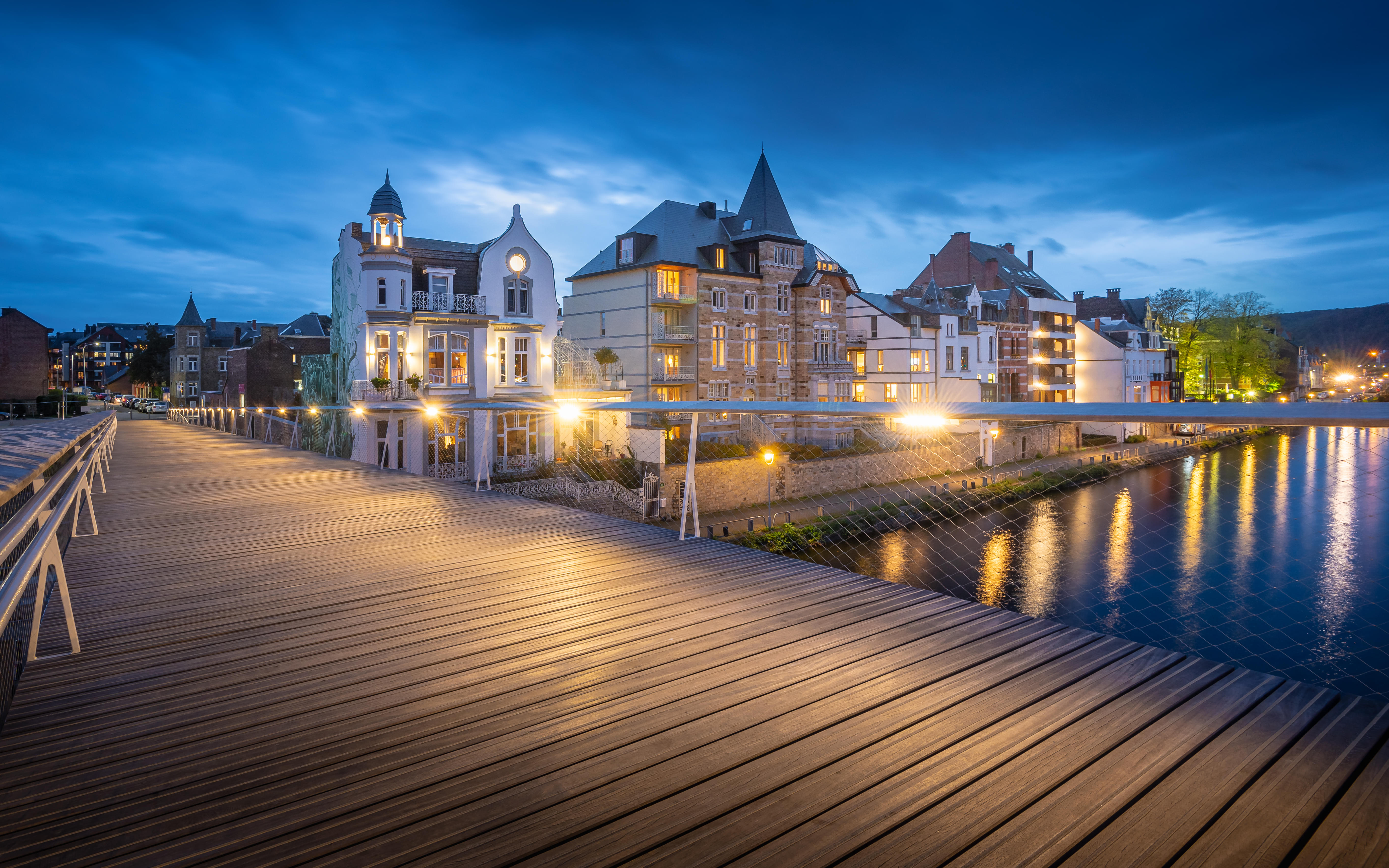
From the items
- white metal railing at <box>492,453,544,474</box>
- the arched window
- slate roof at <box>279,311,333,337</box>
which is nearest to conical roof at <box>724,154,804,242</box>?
the arched window

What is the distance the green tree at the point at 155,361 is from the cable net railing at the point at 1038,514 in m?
63.4

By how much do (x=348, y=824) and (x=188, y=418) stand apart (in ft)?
164

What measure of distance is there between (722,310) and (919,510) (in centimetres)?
1721

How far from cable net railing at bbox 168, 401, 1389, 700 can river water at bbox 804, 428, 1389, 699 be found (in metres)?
0.10

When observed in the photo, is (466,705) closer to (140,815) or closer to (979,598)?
(140,815)

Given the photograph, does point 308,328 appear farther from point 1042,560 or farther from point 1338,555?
point 1338,555

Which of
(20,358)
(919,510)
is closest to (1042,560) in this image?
(919,510)

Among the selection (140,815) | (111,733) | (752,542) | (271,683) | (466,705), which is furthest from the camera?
(752,542)

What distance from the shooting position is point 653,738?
2.88 m

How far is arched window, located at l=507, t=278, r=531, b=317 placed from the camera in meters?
29.1

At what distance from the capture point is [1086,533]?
2823 cm

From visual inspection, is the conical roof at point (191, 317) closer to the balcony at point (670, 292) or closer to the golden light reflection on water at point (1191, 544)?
the balcony at point (670, 292)

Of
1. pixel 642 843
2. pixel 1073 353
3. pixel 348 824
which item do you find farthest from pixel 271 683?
pixel 1073 353

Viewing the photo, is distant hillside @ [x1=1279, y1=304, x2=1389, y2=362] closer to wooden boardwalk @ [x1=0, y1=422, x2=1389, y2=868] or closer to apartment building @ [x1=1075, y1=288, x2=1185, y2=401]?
apartment building @ [x1=1075, y1=288, x2=1185, y2=401]
